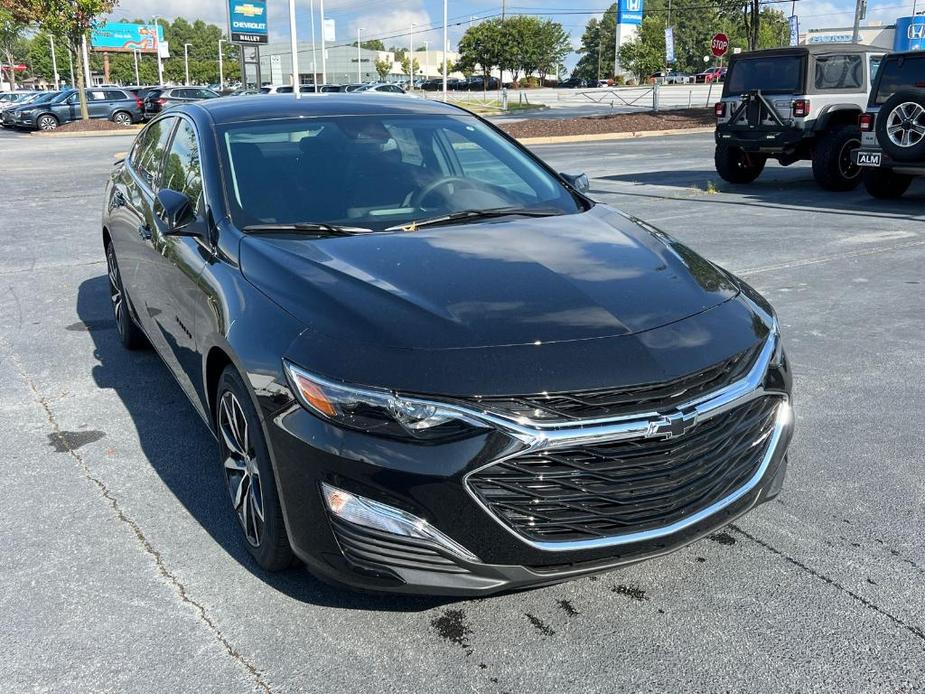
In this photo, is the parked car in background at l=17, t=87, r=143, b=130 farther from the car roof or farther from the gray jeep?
the car roof

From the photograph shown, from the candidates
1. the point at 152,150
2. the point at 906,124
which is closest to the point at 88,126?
the point at 906,124

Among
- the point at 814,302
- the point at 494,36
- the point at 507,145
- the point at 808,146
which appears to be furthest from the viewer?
the point at 494,36

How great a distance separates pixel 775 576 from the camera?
3117mm

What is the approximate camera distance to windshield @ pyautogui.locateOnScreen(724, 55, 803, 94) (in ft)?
42.4

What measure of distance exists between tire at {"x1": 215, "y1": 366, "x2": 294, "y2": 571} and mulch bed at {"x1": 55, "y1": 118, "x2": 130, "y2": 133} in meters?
31.6

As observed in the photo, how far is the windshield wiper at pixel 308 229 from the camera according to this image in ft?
11.6

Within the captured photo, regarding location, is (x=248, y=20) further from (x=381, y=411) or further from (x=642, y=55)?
(x=642, y=55)

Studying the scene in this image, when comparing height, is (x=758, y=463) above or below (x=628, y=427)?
below

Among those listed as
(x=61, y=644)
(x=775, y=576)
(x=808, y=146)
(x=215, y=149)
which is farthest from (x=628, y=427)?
(x=808, y=146)

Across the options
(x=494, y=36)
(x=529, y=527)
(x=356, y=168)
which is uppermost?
(x=494, y=36)

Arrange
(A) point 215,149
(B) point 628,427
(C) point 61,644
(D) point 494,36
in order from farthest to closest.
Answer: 1. (D) point 494,36
2. (A) point 215,149
3. (C) point 61,644
4. (B) point 628,427

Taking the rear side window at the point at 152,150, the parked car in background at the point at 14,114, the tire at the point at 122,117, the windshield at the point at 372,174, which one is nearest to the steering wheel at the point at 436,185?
the windshield at the point at 372,174

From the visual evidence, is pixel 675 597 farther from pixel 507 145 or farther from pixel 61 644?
pixel 507 145

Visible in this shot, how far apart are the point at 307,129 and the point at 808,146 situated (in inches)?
426
